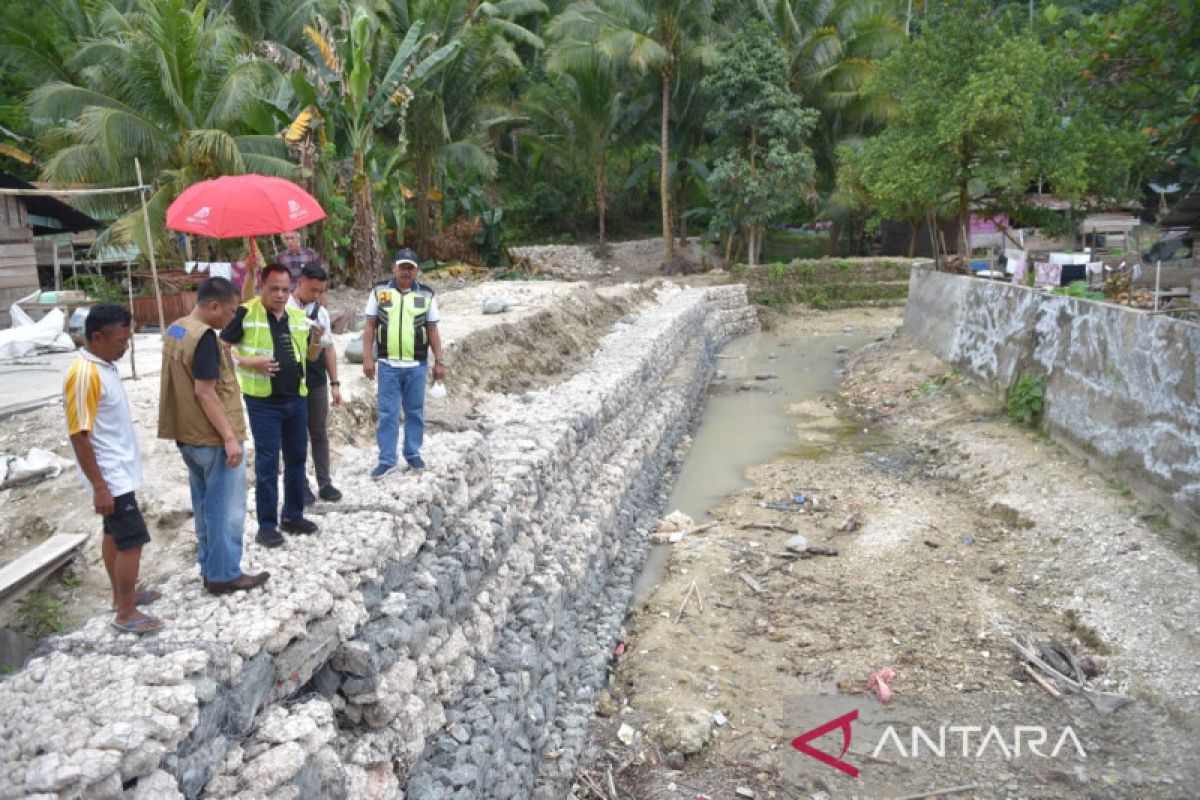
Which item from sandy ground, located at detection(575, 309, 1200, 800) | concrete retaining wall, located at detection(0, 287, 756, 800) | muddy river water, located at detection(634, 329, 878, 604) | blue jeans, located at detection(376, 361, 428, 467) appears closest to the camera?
concrete retaining wall, located at detection(0, 287, 756, 800)

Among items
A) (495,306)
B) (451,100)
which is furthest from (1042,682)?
(451,100)

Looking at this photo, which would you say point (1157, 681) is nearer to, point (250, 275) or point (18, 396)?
point (250, 275)

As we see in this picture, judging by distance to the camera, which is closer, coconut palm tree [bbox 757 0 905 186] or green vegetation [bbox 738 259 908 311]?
coconut palm tree [bbox 757 0 905 186]

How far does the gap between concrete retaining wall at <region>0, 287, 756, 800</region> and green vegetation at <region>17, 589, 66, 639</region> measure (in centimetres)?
131

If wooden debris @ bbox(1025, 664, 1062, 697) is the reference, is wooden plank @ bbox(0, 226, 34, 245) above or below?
above

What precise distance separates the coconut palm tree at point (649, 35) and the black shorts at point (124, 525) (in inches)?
899

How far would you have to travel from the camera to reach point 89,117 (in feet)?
44.1

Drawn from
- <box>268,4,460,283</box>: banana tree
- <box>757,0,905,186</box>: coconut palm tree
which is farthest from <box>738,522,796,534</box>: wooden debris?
<box>757,0,905,186</box>: coconut palm tree

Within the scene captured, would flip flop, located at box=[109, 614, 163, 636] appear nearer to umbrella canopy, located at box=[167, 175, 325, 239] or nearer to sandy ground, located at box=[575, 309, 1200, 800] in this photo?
sandy ground, located at box=[575, 309, 1200, 800]

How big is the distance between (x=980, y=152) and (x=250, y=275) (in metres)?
15.1

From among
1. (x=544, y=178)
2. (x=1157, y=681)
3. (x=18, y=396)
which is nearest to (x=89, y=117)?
(x=18, y=396)

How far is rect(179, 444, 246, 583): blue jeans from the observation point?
3.76m

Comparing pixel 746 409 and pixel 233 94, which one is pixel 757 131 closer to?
pixel 746 409

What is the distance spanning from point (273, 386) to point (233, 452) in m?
0.72
